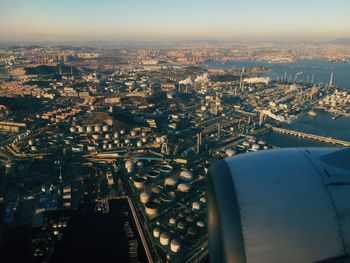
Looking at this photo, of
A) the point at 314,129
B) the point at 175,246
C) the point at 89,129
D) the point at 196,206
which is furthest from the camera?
the point at 314,129

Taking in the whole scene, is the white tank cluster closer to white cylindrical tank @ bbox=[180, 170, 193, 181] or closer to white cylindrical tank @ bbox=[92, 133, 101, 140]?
white cylindrical tank @ bbox=[180, 170, 193, 181]

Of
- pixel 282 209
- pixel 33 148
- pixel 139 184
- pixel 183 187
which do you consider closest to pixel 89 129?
pixel 33 148

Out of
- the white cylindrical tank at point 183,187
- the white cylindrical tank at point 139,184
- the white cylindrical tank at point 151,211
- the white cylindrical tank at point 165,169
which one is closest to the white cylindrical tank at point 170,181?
the white cylindrical tank at point 183,187

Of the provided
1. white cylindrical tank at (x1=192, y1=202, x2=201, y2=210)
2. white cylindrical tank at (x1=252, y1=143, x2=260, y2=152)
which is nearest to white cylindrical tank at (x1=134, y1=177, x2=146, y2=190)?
white cylindrical tank at (x1=192, y1=202, x2=201, y2=210)

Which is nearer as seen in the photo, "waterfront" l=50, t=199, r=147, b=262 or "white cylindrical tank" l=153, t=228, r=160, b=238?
"waterfront" l=50, t=199, r=147, b=262

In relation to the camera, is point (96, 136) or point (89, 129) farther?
point (89, 129)

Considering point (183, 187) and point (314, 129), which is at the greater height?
point (183, 187)

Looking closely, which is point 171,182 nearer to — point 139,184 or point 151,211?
point 139,184

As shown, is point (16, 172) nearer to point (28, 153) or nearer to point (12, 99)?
point (28, 153)

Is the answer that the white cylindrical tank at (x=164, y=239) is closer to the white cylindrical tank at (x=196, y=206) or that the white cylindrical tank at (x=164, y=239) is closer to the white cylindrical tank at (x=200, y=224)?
the white cylindrical tank at (x=200, y=224)

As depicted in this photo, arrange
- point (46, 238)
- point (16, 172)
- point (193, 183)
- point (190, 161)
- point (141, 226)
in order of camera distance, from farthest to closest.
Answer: point (190, 161) < point (16, 172) < point (193, 183) < point (141, 226) < point (46, 238)

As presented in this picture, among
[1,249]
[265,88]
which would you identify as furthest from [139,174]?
[265,88]
